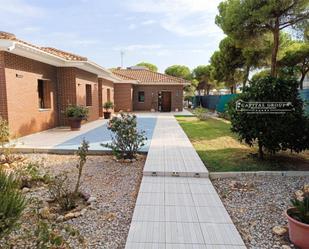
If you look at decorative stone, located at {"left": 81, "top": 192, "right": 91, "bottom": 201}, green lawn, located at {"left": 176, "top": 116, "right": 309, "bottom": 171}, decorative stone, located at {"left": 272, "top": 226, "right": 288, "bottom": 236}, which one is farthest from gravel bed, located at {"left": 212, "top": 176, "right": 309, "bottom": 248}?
decorative stone, located at {"left": 81, "top": 192, "right": 91, "bottom": 201}

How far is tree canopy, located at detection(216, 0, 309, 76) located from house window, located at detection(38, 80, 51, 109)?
8.66 m

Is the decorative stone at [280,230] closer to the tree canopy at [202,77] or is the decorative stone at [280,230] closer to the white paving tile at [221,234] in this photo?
the white paving tile at [221,234]

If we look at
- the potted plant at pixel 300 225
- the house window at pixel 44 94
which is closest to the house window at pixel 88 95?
the house window at pixel 44 94

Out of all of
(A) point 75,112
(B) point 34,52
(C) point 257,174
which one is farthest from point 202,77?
(C) point 257,174

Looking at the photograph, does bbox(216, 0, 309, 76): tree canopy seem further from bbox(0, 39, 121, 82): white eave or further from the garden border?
bbox(0, 39, 121, 82): white eave

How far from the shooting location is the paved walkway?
3.12m

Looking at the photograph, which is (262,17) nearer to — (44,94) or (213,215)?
(213,215)

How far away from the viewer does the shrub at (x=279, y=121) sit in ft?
19.9

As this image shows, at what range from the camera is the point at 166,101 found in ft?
91.0

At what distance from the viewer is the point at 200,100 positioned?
1335 inches

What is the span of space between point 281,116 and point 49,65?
10421 millimetres

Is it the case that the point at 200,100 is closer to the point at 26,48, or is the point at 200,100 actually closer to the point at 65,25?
the point at 65,25

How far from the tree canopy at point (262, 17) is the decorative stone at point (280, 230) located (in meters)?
9.25

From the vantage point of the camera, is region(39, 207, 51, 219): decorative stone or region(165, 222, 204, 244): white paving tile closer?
region(165, 222, 204, 244): white paving tile
